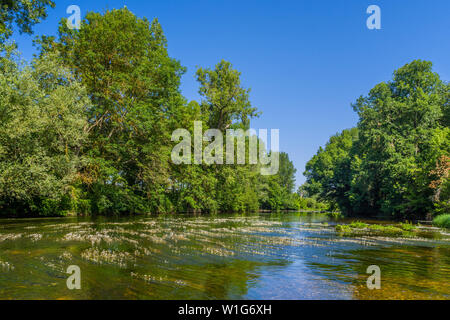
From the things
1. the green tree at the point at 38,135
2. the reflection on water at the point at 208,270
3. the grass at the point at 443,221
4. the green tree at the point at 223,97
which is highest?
the green tree at the point at 223,97

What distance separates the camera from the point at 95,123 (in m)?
33.9

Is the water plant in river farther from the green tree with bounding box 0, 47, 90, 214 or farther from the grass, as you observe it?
the green tree with bounding box 0, 47, 90, 214

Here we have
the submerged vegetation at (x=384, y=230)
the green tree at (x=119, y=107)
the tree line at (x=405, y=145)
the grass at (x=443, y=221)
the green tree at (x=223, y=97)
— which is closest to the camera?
the submerged vegetation at (x=384, y=230)

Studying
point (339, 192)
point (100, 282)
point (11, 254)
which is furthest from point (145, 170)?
point (339, 192)

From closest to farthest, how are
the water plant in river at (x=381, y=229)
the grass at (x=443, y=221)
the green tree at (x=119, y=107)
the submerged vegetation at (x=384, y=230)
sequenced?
the submerged vegetation at (x=384, y=230), the water plant in river at (x=381, y=229), the grass at (x=443, y=221), the green tree at (x=119, y=107)

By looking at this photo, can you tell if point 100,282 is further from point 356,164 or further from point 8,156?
point 356,164

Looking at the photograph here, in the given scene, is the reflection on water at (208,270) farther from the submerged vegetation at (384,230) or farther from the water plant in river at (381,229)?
the water plant in river at (381,229)

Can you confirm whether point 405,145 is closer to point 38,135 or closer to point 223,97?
point 223,97

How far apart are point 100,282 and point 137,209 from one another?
3365cm

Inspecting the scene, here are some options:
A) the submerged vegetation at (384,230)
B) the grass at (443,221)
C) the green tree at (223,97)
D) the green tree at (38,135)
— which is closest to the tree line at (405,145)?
the grass at (443,221)

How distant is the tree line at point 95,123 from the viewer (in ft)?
77.4

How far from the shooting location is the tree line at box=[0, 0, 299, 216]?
929 inches

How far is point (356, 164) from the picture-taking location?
57469 millimetres

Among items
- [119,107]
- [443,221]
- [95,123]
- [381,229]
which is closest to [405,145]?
[443,221]
